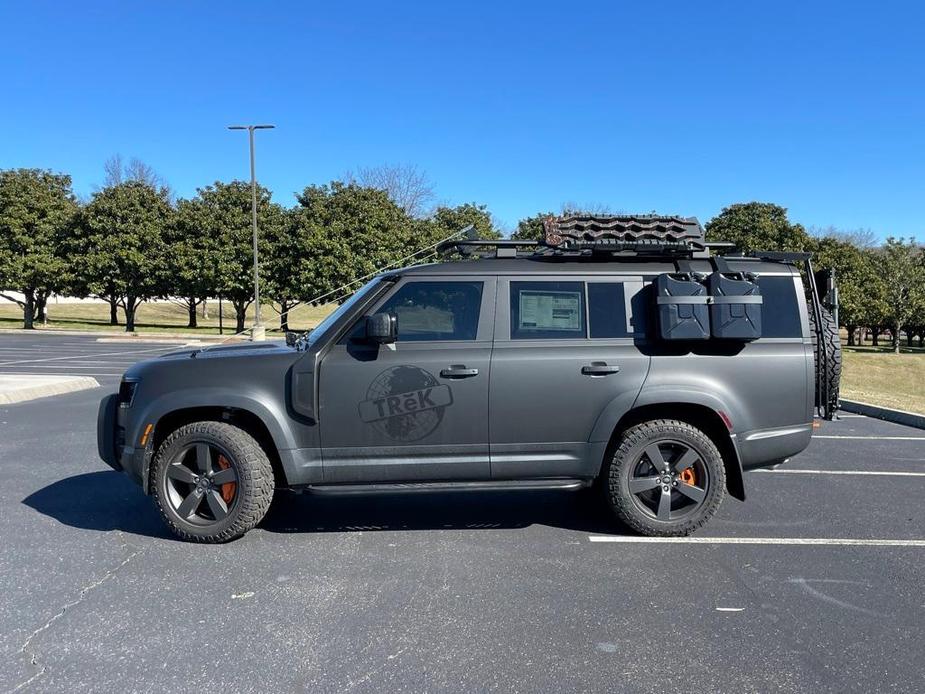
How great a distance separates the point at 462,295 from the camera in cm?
448

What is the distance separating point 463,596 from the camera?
3594 millimetres

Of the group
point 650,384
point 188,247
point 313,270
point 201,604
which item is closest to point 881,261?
point 313,270

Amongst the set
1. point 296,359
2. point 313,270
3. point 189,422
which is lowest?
point 189,422

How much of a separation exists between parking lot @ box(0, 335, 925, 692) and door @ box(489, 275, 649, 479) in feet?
1.97

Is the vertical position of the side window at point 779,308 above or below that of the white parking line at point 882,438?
above

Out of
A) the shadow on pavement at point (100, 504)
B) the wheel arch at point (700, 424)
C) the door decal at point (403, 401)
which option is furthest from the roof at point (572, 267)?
the shadow on pavement at point (100, 504)

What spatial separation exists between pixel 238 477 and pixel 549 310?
237 centimetres

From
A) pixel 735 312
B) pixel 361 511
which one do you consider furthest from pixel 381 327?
pixel 735 312

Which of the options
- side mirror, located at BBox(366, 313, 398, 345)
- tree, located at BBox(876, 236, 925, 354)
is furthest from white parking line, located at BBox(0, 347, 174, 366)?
tree, located at BBox(876, 236, 925, 354)

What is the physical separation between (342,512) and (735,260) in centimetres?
350

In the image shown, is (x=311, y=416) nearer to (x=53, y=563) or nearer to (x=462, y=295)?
(x=462, y=295)

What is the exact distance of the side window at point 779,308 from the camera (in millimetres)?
4504

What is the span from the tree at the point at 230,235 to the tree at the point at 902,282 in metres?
33.7

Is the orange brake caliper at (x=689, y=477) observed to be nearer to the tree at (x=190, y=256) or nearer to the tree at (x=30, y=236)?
the tree at (x=190, y=256)
